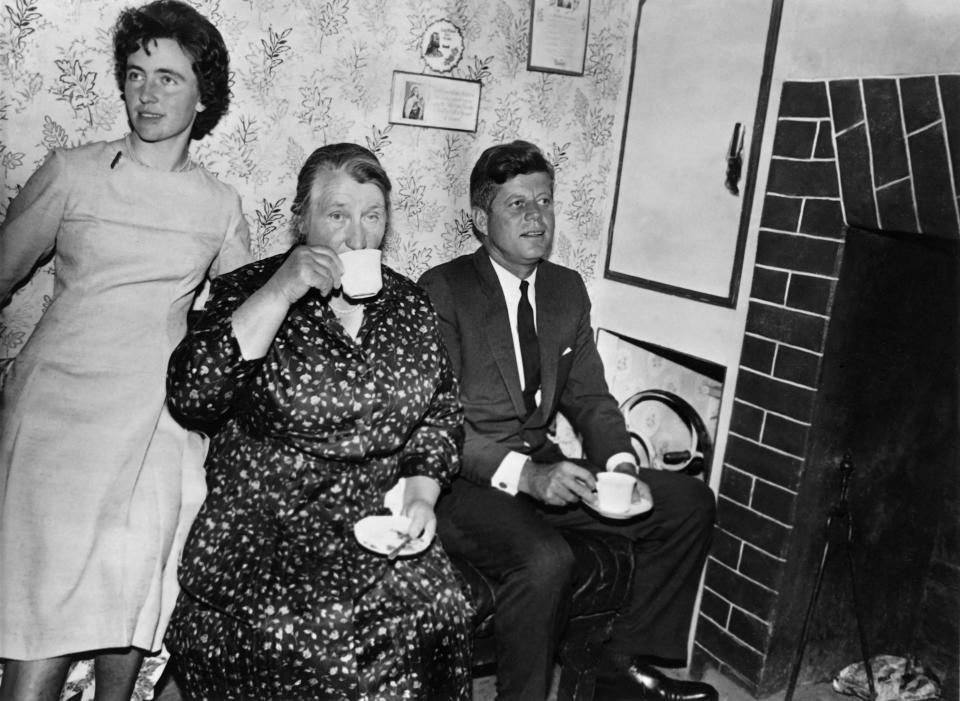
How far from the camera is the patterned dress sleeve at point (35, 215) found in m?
1.94

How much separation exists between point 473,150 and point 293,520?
1.47 m

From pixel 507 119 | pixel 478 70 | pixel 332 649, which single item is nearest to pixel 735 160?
pixel 507 119

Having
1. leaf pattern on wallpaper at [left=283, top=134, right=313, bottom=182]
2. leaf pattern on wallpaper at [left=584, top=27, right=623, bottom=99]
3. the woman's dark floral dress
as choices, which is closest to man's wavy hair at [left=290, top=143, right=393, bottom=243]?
the woman's dark floral dress

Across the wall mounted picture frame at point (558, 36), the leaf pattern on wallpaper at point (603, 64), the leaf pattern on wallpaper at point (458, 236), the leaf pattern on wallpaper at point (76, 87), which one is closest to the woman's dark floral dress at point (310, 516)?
the leaf pattern on wallpaper at point (76, 87)

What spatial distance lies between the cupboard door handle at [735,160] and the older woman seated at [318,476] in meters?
1.09

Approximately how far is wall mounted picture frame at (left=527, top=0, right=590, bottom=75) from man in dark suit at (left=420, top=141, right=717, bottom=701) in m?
0.46

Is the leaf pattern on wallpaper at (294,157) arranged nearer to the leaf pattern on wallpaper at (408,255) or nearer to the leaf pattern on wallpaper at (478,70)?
→ the leaf pattern on wallpaper at (408,255)

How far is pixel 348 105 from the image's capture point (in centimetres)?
255

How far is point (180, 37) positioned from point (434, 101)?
2.89 ft

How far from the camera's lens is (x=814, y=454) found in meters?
2.34

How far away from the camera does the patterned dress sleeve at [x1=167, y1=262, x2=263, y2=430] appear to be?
179 cm

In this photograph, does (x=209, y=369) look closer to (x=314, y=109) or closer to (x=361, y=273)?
(x=361, y=273)

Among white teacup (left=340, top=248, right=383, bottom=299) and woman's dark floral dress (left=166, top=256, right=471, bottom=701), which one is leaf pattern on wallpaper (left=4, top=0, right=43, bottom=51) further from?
white teacup (left=340, top=248, right=383, bottom=299)

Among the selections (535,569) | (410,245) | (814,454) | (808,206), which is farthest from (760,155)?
(535,569)
